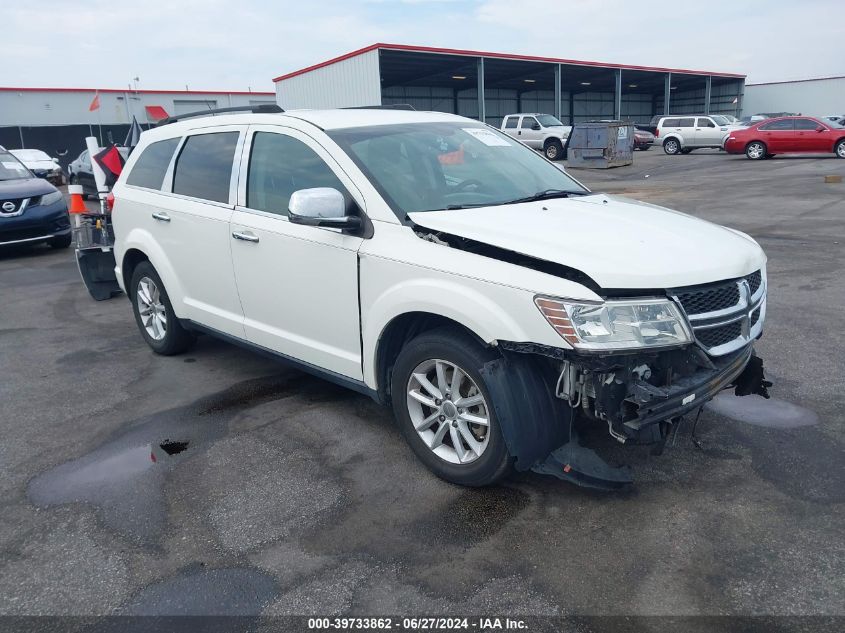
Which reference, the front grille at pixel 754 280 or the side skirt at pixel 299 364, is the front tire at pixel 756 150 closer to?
the front grille at pixel 754 280

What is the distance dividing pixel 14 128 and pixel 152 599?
39096 mm

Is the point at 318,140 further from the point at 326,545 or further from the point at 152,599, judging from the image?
the point at 152,599

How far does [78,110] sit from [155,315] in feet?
144

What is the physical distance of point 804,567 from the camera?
287 cm

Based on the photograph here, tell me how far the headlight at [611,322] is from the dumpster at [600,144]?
23977 mm

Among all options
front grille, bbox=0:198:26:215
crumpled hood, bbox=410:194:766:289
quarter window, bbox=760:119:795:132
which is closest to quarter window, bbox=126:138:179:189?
crumpled hood, bbox=410:194:766:289

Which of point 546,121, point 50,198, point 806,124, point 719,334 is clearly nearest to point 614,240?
point 719,334

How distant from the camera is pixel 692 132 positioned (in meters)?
33.9

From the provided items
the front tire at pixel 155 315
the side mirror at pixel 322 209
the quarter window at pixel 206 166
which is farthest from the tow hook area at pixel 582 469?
the front tire at pixel 155 315

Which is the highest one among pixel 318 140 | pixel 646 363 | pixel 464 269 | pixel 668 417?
pixel 318 140

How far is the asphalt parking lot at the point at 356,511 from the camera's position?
281 centimetres

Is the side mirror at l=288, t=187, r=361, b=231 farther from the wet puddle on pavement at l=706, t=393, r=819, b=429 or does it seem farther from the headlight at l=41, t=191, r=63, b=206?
the headlight at l=41, t=191, r=63, b=206

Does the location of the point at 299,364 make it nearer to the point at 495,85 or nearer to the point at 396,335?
the point at 396,335

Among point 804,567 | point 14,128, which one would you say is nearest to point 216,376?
point 804,567
